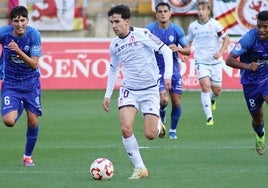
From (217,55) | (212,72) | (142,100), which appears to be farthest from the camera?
(212,72)

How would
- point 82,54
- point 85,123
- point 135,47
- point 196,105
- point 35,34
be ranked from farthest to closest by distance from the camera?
point 82,54 → point 196,105 → point 85,123 → point 35,34 → point 135,47

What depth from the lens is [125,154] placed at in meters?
15.3

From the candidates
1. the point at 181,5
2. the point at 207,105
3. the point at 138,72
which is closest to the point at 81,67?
the point at 181,5

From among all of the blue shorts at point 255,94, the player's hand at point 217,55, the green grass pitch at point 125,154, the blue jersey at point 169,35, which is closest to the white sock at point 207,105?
the green grass pitch at point 125,154

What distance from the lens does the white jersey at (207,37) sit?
2119 cm

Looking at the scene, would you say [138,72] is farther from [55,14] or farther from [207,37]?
[55,14]

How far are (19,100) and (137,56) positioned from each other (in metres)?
2.08

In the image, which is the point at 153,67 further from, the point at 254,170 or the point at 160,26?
the point at 160,26

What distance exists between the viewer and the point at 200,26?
21188 mm

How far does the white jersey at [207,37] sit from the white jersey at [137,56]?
8098 millimetres

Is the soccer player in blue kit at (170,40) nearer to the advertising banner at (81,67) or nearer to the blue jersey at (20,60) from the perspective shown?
the blue jersey at (20,60)

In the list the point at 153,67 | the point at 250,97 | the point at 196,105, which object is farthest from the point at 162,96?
the point at 196,105

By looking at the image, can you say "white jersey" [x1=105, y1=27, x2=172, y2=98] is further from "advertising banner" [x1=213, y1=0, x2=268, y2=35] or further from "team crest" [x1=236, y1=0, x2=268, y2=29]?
"team crest" [x1=236, y1=0, x2=268, y2=29]

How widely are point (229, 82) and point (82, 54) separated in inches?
174
